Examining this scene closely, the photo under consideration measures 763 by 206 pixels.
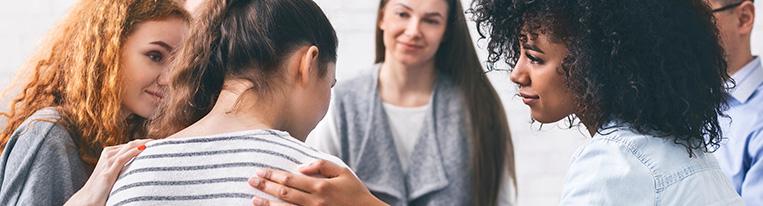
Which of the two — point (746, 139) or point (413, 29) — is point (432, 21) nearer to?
point (413, 29)

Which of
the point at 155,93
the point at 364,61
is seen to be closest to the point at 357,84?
the point at 364,61

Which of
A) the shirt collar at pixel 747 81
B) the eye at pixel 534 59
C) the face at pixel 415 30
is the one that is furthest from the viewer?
the face at pixel 415 30

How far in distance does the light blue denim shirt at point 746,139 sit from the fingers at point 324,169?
43.3 inches

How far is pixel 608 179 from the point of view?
1.58 metres

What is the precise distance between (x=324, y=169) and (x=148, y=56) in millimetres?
535

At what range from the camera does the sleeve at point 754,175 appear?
2.37 metres

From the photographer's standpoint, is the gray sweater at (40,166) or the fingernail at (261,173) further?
the gray sweater at (40,166)

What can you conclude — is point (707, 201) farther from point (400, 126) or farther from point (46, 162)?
point (400, 126)

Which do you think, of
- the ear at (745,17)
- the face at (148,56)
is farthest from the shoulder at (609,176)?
the ear at (745,17)

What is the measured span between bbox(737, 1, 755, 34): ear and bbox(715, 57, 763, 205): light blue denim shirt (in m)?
0.09

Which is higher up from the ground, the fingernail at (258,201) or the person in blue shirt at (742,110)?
the fingernail at (258,201)

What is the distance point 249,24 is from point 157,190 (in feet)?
0.86

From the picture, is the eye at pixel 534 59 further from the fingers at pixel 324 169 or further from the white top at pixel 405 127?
the white top at pixel 405 127

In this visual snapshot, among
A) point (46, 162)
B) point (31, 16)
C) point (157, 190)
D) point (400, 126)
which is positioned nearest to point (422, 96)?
point (400, 126)
